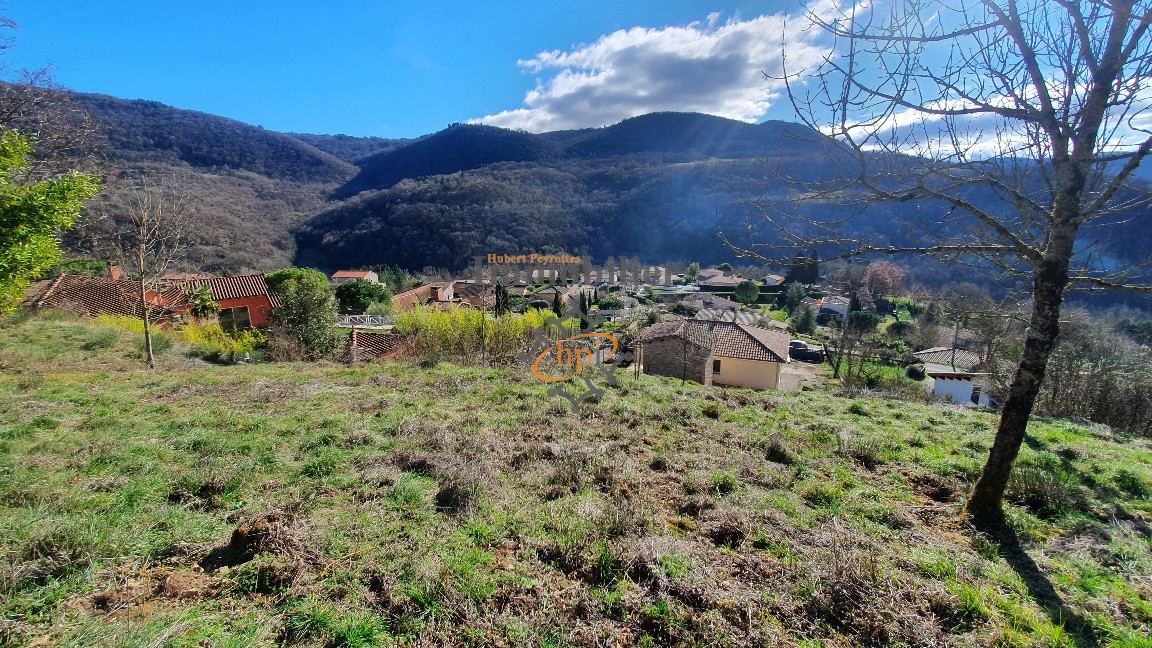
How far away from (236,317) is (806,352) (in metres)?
32.8

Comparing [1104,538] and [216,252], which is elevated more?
[216,252]

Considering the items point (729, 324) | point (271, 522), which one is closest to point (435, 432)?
point (271, 522)

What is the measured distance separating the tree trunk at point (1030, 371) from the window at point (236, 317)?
24.2 m

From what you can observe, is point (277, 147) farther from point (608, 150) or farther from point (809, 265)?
point (809, 265)

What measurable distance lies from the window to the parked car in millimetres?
30902

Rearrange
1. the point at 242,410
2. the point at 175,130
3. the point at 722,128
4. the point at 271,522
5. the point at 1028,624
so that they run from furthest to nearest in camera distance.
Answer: the point at 722,128, the point at 175,130, the point at 242,410, the point at 271,522, the point at 1028,624

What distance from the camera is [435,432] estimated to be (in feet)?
16.5

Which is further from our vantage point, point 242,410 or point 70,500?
point 242,410

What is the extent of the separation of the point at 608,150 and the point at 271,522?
4708 inches

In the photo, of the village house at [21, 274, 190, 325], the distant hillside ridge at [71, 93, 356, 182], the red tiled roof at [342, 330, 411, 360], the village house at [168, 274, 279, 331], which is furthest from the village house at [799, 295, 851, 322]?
the distant hillside ridge at [71, 93, 356, 182]

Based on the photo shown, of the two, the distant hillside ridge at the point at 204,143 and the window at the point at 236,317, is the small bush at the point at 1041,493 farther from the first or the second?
the distant hillside ridge at the point at 204,143

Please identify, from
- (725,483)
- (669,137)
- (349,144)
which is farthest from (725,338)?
(349,144)

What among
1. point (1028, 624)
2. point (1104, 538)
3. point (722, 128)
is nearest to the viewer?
point (1028, 624)

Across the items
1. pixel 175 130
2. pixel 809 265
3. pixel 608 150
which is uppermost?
pixel 608 150
